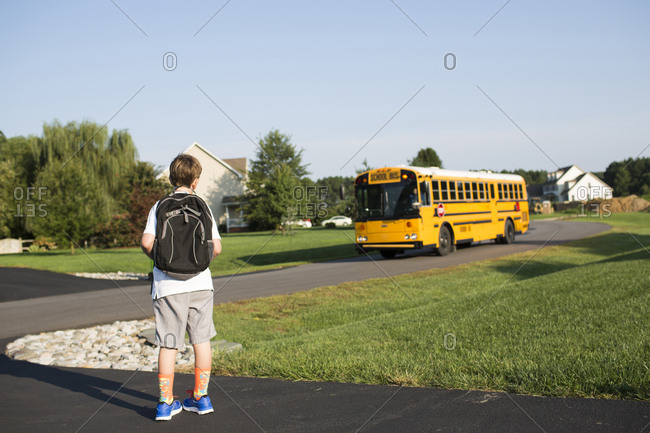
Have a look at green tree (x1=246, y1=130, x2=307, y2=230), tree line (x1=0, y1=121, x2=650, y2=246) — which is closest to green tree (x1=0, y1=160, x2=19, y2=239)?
tree line (x1=0, y1=121, x2=650, y2=246)

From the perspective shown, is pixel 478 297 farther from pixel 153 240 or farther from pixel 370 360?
pixel 153 240

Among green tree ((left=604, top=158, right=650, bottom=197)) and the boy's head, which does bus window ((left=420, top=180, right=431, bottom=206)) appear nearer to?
green tree ((left=604, top=158, right=650, bottom=197))

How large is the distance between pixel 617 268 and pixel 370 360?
7.79 m

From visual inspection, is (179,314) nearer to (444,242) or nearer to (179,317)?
(179,317)

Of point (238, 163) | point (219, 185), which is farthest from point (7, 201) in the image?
point (238, 163)

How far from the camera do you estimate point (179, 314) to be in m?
4.05

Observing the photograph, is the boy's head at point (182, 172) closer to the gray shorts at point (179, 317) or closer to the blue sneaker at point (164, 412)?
the gray shorts at point (179, 317)

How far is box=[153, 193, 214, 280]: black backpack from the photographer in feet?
13.0

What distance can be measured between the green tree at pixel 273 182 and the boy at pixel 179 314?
3885cm

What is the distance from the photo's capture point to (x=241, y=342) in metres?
7.92

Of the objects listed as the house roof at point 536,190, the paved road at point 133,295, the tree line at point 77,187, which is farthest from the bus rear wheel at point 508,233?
the house roof at point 536,190

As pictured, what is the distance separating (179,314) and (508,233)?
944 inches

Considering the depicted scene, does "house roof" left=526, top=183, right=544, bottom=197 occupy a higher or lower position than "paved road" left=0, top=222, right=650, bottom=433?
higher

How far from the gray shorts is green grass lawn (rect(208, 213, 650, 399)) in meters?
1.41
